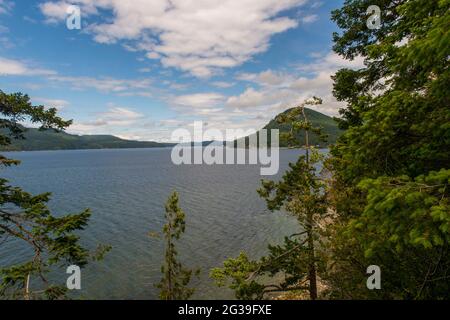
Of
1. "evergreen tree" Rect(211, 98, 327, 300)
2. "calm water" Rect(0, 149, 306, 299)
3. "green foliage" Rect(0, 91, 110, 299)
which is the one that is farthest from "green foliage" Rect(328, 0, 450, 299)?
"calm water" Rect(0, 149, 306, 299)

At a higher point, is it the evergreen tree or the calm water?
the evergreen tree

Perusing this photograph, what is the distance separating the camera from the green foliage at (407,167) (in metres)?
5.79

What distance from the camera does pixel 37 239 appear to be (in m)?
11.1

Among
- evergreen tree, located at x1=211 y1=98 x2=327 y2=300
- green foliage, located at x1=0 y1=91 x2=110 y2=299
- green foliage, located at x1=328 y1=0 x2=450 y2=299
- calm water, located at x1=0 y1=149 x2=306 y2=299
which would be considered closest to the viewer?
green foliage, located at x1=328 y1=0 x2=450 y2=299

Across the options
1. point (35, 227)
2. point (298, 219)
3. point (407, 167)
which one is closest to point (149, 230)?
point (298, 219)

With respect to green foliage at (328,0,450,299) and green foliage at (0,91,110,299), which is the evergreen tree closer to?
green foliage at (328,0,450,299)

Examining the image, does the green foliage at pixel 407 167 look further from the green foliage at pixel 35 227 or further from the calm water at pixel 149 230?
the calm water at pixel 149 230

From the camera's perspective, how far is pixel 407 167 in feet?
28.3

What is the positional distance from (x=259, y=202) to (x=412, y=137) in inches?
2480

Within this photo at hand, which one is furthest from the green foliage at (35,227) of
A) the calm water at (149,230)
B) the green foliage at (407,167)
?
the calm water at (149,230)

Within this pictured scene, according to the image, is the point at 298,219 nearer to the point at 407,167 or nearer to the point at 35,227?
the point at 407,167

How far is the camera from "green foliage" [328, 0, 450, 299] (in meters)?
5.79

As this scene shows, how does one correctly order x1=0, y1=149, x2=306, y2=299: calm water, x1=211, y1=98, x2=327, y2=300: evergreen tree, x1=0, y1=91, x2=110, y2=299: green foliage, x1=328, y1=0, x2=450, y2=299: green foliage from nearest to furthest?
x1=328, y1=0, x2=450, y2=299: green foliage → x1=0, y1=91, x2=110, y2=299: green foliage → x1=211, y1=98, x2=327, y2=300: evergreen tree → x1=0, y1=149, x2=306, y2=299: calm water

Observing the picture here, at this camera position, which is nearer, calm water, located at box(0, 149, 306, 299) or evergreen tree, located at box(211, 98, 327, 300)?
evergreen tree, located at box(211, 98, 327, 300)
